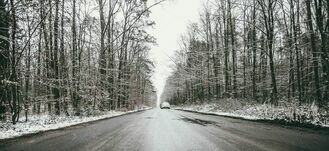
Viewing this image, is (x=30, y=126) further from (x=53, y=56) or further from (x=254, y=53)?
(x=254, y=53)

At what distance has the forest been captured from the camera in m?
20.7

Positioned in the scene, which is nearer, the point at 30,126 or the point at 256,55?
the point at 30,126

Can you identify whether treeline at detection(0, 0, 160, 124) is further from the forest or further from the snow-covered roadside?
the forest

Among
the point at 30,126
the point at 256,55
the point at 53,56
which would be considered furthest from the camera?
Result: the point at 256,55

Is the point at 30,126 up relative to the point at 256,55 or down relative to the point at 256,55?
down

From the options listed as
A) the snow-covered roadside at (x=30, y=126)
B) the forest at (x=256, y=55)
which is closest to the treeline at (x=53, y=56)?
the snow-covered roadside at (x=30, y=126)

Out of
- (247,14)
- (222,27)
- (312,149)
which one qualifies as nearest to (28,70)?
(312,149)

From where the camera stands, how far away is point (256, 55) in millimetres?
38562

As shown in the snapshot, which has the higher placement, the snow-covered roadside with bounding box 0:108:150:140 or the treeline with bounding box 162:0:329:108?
the treeline with bounding box 162:0:329:108

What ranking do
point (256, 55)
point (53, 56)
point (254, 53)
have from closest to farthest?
point (53, 56)
point (254, 53)
point (256, 55)

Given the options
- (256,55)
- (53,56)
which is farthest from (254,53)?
(53,56)

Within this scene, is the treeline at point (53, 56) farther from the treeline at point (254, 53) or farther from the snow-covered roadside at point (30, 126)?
the treeline at point (254, 53)

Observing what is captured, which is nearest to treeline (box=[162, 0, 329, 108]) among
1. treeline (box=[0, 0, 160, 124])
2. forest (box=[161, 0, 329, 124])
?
forest (box=[161, 0, 329, 124])

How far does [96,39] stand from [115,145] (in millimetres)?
24596
